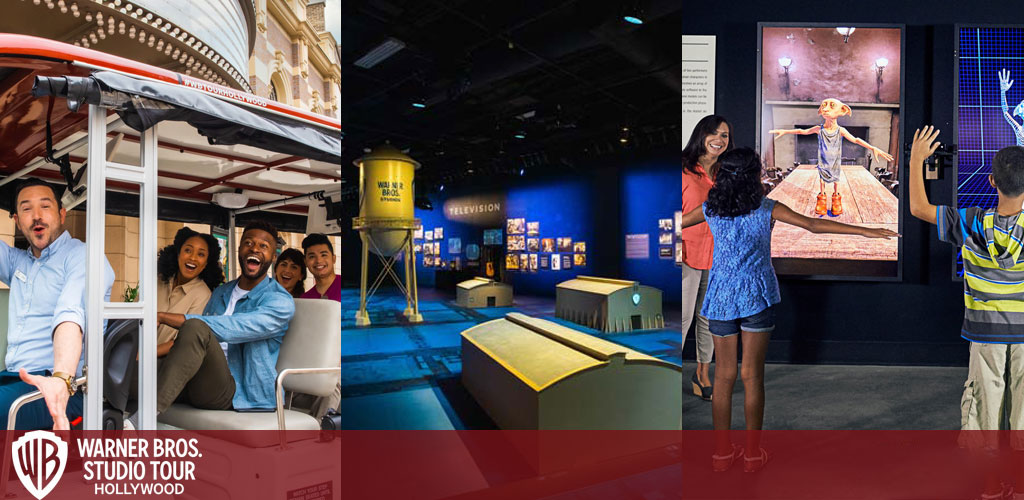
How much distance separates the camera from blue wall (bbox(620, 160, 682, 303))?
1.09 metres

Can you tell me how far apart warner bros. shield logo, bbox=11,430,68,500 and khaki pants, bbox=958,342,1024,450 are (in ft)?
11.4

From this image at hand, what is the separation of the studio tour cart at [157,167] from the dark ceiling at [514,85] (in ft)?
4.58

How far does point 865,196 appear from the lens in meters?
4.15

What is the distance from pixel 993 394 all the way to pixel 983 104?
301 cm

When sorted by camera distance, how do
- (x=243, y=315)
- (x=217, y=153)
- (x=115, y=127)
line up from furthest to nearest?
(x=217, y=153)
(x=243, y=315)
(x=115, y=127)

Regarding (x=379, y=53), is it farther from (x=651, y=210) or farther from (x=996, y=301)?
(x=996, y=301)

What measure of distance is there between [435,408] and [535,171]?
48cm

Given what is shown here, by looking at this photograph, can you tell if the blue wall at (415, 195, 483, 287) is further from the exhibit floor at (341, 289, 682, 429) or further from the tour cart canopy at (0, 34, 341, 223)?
the tour cart canopy at (0, 34, 341, 223)

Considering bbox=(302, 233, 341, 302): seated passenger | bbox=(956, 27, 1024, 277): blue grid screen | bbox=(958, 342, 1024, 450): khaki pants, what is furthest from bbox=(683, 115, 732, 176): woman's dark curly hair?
bbox=(956, 27, 1024, 277): blue grid screen

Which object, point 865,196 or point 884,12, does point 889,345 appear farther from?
point 884,12

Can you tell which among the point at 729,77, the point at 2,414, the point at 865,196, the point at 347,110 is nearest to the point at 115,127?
the point at 2,414

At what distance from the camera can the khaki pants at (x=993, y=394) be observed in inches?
83.1

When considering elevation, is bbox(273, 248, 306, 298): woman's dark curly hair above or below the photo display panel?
below

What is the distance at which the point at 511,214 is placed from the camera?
1.12 metres
